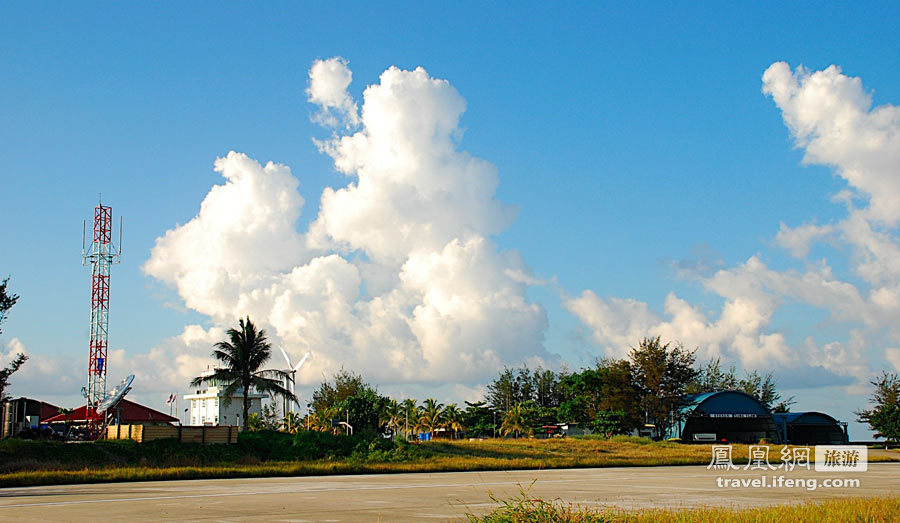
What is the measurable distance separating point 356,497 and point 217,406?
225 feet

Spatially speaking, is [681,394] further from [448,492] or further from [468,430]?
[448,492]

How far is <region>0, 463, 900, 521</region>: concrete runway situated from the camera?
1644 centimetres

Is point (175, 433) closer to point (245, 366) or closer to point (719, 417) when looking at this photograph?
point (245, 366)

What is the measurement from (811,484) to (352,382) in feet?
240

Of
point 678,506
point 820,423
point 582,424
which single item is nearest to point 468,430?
point 582,424

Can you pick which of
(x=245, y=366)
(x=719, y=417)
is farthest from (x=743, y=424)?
(x=245, y=366)

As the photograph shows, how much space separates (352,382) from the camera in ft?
307

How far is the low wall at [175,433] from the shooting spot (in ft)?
135

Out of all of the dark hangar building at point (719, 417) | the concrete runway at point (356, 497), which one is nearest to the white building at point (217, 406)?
the dark hangar building at point (719, 417)

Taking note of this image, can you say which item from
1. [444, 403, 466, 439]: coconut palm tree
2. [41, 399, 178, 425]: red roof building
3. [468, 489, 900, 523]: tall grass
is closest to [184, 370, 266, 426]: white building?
[41, 399, 178, 425]: red roof building

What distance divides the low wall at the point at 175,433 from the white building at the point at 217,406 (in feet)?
111

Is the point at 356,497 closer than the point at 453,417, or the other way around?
the point at 356,497

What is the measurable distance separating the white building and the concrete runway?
53.8 meters

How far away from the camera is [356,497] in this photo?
20812 millimetres
